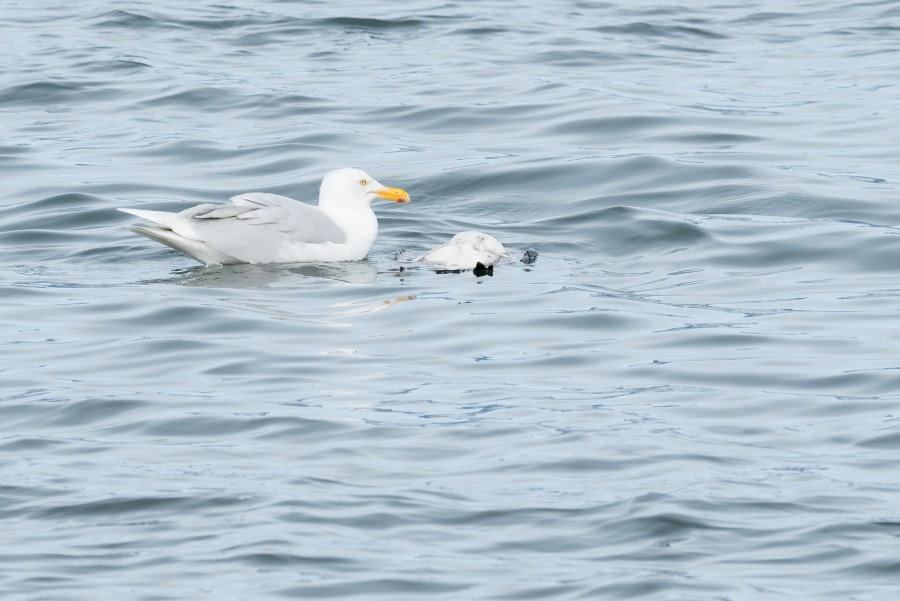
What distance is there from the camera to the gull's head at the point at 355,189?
12.7 meters

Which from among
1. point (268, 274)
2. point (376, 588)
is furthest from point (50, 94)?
point (376, 588)

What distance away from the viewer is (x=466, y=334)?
10219mm

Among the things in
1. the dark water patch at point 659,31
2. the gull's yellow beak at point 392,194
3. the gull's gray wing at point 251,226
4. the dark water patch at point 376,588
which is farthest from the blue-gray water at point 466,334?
the dark water patch at point 659,31

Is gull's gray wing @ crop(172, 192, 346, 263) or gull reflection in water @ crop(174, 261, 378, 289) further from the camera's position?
gull's gray wing @ crop(172, 192, 346, 263)

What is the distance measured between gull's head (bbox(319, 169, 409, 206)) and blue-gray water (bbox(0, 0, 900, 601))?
0.47 metres

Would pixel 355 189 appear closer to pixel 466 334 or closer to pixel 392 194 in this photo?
pixel 392 194

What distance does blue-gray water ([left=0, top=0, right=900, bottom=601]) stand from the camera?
661 cm

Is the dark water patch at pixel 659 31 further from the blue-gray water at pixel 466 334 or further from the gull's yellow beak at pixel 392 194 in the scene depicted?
the gull's yellow beak at pixel 392 194

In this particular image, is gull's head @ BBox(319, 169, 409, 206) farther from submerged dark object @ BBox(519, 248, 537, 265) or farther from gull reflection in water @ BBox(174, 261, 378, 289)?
submerged dark object @ BBox(519, 248, 537, 265)

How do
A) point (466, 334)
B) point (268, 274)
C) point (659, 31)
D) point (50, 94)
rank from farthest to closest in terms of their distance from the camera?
point (659, 31) → point (50, 94) → point (268, 274) → point (466, 334)

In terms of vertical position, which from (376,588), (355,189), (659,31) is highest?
(659,31)

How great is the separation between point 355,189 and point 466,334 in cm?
276

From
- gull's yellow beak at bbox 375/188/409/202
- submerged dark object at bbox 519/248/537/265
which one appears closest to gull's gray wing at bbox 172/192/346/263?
gull's yellow beak at bbox 375/188/409/202

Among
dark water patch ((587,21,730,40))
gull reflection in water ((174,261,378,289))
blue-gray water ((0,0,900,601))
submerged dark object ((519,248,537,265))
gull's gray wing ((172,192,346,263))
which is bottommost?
gull reflection in water ((174,261,378,289))
